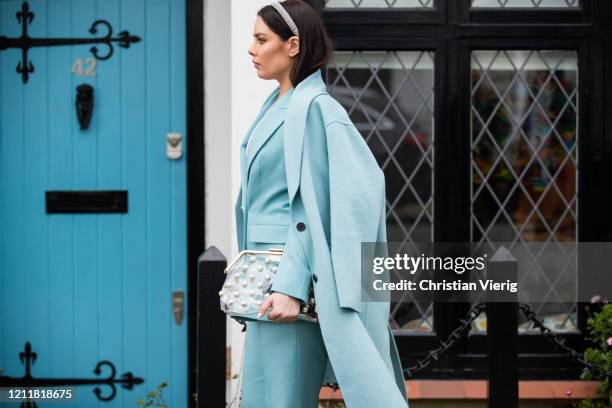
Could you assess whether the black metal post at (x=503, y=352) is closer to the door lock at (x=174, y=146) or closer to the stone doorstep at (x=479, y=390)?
the stone doorstep at (x=479, y=390)

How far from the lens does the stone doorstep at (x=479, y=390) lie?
13.1 ft

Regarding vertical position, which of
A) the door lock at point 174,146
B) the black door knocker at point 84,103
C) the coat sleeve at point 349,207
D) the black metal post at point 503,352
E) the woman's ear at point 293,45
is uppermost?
the black door knocker at point 84,103

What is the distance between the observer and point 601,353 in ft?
12.6

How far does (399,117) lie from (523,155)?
64 cm

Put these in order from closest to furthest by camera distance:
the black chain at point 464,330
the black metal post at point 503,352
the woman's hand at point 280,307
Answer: the woman's hand at point 280,307 → the black metal post at point 503,352 → the black chain at point 464,330

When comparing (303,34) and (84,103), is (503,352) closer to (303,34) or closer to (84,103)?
(303,34)

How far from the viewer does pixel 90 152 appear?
4.39m

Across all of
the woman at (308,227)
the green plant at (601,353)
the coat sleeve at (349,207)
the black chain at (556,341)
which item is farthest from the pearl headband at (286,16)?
the green plant at (601,353)

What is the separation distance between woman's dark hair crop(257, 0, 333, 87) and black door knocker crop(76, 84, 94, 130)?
195 cm

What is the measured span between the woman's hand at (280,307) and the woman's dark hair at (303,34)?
687mm

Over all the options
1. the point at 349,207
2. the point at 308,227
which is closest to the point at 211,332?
the point at 308,227

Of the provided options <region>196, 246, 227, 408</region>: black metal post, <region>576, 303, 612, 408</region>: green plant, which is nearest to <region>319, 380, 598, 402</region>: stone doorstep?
<region>576, 303, 612, 408</region>: green plant

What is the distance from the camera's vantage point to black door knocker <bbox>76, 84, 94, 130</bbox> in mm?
4340

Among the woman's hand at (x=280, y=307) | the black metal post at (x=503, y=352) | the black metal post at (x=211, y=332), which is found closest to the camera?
the woman's hand at (x=280, y=307)
